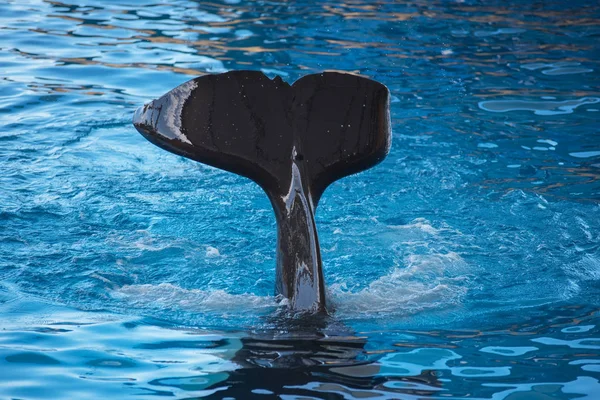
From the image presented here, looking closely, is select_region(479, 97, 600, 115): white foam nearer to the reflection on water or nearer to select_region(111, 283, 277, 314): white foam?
the reflection on water

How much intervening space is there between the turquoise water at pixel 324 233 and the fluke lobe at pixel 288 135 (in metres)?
0.39

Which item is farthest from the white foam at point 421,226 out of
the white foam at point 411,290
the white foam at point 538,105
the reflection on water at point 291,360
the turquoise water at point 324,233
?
the white foam at point 538,105

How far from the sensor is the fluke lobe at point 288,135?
429cm

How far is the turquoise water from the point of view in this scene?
13.4 ft

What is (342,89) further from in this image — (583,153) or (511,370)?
(583,153)

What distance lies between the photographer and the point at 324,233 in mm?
6156

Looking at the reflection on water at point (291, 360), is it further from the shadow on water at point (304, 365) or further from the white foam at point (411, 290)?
the white foam at point (411, 290)

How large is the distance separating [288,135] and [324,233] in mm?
1739

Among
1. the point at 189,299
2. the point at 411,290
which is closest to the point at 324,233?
the point at 411,290

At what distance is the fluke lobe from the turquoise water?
1.28ft

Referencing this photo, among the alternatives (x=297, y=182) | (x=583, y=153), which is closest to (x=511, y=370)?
(x=297, y=182)

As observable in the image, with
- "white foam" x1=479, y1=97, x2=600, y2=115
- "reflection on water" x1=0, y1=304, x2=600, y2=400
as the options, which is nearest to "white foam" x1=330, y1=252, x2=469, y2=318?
"reflection on water" x1=0, y1=304, x2=600, y2=400

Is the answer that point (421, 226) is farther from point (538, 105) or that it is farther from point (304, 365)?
point (538, 105)

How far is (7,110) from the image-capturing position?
8.55 m
